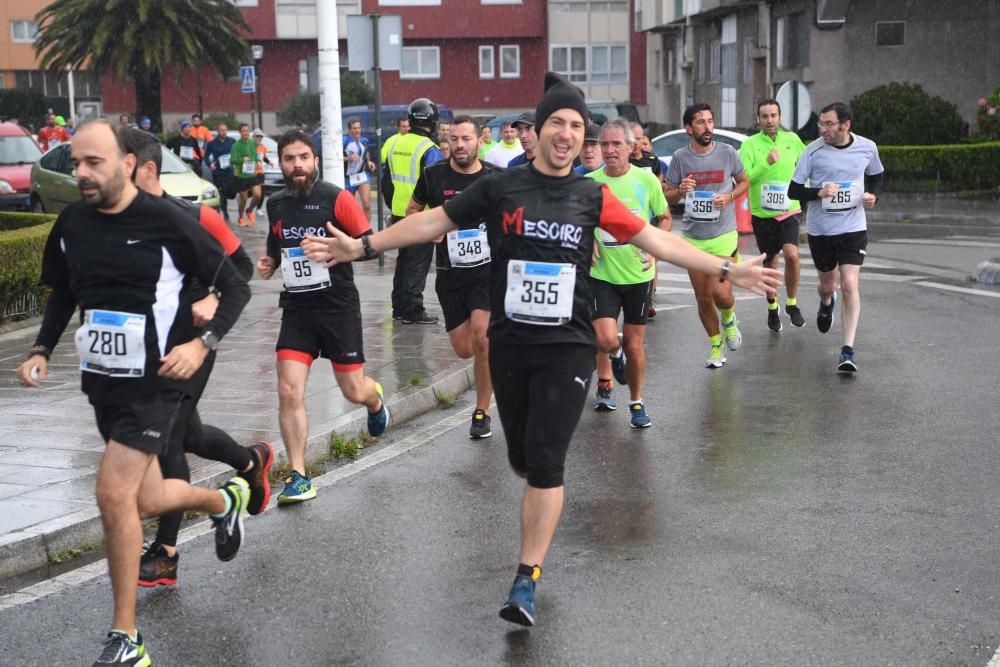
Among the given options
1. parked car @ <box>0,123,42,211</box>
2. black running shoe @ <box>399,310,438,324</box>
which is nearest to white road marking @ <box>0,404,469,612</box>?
black running shoe @ <box>399,310,438,324</box>

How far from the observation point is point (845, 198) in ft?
34.7

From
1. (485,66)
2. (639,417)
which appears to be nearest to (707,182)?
(639,417)

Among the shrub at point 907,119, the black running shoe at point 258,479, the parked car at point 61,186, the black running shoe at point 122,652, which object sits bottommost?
the black running shoe at point 122,652

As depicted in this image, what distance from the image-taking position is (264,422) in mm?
8148

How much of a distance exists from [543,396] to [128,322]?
1.54m

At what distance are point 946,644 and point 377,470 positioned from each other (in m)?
3.56

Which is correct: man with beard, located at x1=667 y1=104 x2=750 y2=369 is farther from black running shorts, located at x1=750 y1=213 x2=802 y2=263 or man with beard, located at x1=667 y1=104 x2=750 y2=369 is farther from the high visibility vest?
the high visibility vest

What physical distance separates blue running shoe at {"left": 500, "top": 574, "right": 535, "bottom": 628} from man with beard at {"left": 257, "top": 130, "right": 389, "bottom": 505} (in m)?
2.05

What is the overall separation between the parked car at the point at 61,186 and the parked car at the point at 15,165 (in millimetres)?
571

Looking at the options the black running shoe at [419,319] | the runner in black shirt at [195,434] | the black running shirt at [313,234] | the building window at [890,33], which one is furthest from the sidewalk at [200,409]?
the building window at [890,33]

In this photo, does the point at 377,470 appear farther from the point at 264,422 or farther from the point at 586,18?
the point at 586,18

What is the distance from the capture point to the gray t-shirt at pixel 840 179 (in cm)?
1058

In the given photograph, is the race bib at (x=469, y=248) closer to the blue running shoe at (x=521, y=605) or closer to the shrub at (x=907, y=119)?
the blue running shoe at (x=521, y=605)

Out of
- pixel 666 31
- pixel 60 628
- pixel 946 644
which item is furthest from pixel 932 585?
pixel 666 31
